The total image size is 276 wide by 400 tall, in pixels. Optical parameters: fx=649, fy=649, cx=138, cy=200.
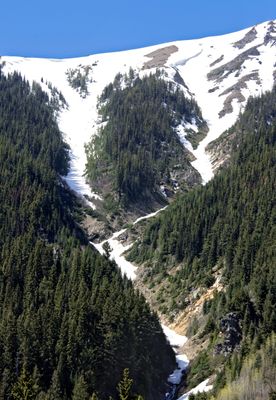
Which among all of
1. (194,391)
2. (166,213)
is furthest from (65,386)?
(166,213)

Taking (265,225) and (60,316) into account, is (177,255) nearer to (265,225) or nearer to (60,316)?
(265,225)

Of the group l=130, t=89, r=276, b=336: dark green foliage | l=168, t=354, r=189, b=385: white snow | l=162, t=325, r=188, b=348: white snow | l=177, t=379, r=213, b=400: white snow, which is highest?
l=130, t=89, r=276, b=336: dark green foliage

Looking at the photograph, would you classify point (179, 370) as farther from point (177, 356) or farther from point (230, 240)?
point (230, 240)

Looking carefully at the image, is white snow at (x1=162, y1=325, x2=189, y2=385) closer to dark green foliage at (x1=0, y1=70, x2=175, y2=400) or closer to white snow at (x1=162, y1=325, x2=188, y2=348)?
white snow at (x1=162, y1=325, x2=188, y2=348)

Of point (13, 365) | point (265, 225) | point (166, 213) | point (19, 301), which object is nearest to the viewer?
point (13, 365)

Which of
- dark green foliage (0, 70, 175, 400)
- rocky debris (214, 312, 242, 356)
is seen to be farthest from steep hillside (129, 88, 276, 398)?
dark green foliage (0, 70, 175, 400)
